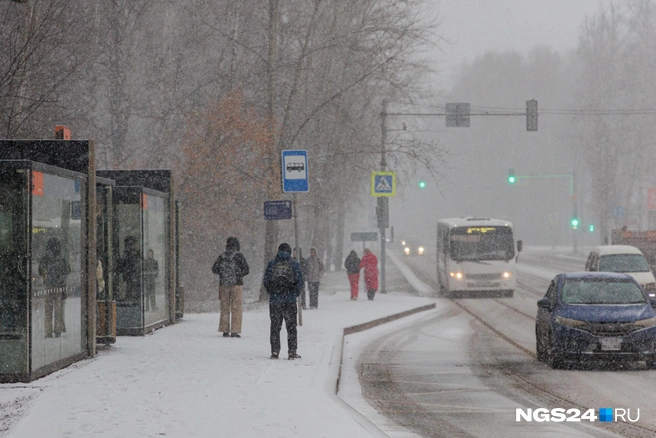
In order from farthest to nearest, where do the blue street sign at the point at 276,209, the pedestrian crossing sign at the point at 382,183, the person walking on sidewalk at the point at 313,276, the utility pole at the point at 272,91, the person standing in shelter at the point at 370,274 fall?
the person standing in shelter at the point at 370,274
the pedestrian crossing sign at the point at 382,183
the utility pole at the point at 272,91
the person walking on sidewalk at the point at 313,276
the blue street sign at the point at 276,209

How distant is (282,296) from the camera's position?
52.7ft

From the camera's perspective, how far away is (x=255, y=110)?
38656mm

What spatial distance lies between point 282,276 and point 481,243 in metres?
24.1

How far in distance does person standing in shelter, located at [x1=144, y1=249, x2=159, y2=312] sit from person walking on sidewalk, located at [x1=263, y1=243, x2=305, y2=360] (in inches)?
174

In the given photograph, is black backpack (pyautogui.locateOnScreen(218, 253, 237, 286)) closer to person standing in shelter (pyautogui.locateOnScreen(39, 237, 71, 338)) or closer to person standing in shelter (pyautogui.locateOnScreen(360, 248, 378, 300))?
person standing in shelter (pyautogui.locateOnScreen(39, 237, 71, 338))

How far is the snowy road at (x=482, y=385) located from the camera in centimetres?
1077

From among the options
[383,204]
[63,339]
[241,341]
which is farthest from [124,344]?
[383,204]

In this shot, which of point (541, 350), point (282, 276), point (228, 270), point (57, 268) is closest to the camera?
point (57, 268)

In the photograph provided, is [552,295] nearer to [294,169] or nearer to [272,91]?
[294,169]

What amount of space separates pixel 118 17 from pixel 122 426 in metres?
32.8

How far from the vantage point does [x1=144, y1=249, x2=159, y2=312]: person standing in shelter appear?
19875 mm

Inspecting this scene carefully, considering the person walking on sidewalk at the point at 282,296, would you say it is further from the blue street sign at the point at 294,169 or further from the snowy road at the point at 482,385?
the blue street sign at the point at 294,169

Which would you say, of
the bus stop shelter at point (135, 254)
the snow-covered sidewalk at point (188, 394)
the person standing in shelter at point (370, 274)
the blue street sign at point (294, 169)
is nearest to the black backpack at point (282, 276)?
the snow-covered sidewalk at point (188, 394)

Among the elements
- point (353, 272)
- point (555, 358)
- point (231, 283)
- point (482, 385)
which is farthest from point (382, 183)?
point (482, 385)
